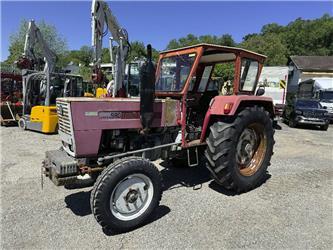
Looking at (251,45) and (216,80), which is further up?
(251,45)

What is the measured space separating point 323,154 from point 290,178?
3.02m

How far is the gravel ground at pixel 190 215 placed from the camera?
3.35m

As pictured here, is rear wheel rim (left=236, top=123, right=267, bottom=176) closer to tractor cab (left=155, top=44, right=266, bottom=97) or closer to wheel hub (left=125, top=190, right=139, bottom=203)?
tractor cab (left=155, top=44, right=266, bottom=97)

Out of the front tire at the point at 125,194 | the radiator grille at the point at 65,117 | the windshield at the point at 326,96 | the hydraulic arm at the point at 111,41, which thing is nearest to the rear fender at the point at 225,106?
the front tire at the point at 125,194

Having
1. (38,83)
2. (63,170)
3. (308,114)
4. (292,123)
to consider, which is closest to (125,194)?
(63,170)

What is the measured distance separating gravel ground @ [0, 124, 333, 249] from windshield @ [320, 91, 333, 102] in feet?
43.0

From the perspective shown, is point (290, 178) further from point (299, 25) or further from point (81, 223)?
point (299, 25)

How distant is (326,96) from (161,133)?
646 inches

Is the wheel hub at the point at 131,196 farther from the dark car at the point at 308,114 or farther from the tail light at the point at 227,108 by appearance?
the dark car at the point at 308,114

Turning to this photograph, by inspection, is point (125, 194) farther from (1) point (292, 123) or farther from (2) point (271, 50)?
(2) point (271, 50)

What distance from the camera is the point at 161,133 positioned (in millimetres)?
4523

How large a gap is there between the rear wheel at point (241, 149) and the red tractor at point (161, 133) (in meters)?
0.01

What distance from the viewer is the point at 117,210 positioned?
3514 mm

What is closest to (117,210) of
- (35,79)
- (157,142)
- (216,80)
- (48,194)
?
(157,142)
